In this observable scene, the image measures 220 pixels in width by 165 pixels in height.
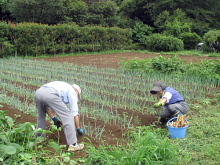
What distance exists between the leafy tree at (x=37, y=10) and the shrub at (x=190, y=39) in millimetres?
12940

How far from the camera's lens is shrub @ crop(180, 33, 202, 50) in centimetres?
2142

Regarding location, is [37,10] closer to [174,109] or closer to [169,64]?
[169,64]

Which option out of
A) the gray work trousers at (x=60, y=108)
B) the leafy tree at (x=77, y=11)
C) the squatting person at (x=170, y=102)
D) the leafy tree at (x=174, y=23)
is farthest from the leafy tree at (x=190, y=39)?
the gray work trousers at (x=60, y=108)

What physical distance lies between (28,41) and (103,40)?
6.81 m

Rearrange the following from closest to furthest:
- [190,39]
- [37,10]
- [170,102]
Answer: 1. [170,102]
2. [37,10]
3. [190,39]

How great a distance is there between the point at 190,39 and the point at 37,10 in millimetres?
15798

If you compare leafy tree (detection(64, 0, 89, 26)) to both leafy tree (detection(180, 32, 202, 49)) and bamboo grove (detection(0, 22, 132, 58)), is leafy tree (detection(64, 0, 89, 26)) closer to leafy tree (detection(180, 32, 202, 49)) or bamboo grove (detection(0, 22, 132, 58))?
bamboo grove (detection(0, 22, 132, 58))

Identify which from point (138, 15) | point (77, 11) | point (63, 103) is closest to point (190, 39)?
point (138, 15)

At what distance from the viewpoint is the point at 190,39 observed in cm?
2162

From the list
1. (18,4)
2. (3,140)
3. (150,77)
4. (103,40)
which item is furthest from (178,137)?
(18,4)

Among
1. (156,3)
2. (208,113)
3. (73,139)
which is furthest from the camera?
(156,3)

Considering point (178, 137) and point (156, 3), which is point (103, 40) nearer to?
point (156, 3)

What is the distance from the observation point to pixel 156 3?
2723 cm

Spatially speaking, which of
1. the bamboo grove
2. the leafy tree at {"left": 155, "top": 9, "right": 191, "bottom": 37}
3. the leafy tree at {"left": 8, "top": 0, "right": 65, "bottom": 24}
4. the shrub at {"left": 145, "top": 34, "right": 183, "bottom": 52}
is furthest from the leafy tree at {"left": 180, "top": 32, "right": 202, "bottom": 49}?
the leafy tree at {"left": 8, "top": 0, "right": 65, "bottom": 24}
